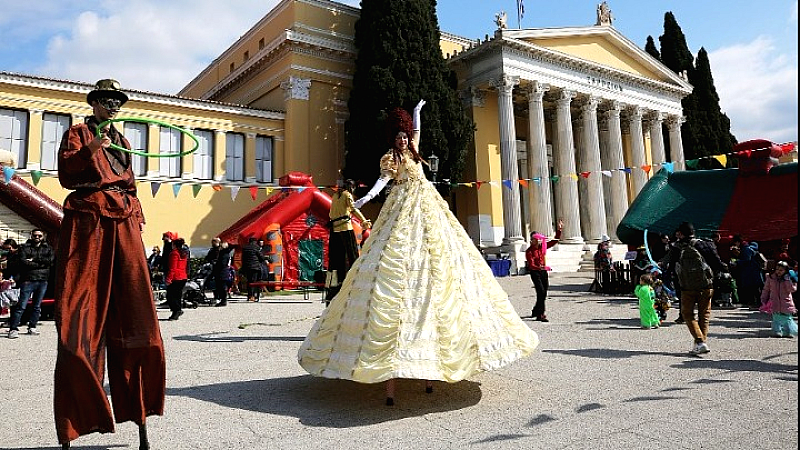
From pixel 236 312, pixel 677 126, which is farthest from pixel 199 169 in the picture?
pixel 677 126

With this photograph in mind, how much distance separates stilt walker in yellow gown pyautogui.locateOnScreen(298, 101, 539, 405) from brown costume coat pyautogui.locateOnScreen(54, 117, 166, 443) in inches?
48.3

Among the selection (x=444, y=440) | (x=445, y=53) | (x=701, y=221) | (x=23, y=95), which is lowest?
(x=444, y=440)

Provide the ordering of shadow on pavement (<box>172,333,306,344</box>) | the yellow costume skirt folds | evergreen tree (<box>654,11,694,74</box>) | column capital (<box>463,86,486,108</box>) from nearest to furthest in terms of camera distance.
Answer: the yellow costume skirt folds → shadow on pavement (<box>172,333,306,344</box>) → column capital (<box>463,86,486,108</box>) → evergreen tree (<box>654,11,694,74</box>)

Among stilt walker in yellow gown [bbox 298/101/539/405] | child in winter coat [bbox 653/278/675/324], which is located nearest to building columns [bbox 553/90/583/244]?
child in winter coat [bbox 653/278/675/324]

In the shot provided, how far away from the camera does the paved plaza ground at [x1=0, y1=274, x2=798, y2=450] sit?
10.5ft

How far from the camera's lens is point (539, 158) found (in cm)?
2575

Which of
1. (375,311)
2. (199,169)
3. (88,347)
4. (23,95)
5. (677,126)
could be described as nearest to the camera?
(88,347)

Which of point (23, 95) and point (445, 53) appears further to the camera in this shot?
point (445, 53)

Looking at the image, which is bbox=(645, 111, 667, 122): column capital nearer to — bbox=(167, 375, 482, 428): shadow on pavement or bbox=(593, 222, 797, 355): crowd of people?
bbox=(593, 222, 797, 355): crowd of people

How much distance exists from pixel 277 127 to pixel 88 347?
75.0 feet

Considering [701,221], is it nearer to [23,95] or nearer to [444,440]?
[444,440]

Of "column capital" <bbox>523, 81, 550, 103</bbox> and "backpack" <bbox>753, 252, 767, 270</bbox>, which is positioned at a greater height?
"column capital" <bbox>523, 81, 550, 103</bbox>

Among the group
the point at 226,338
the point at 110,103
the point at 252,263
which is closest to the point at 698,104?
the point at 252,263

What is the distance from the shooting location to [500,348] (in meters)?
3.87
